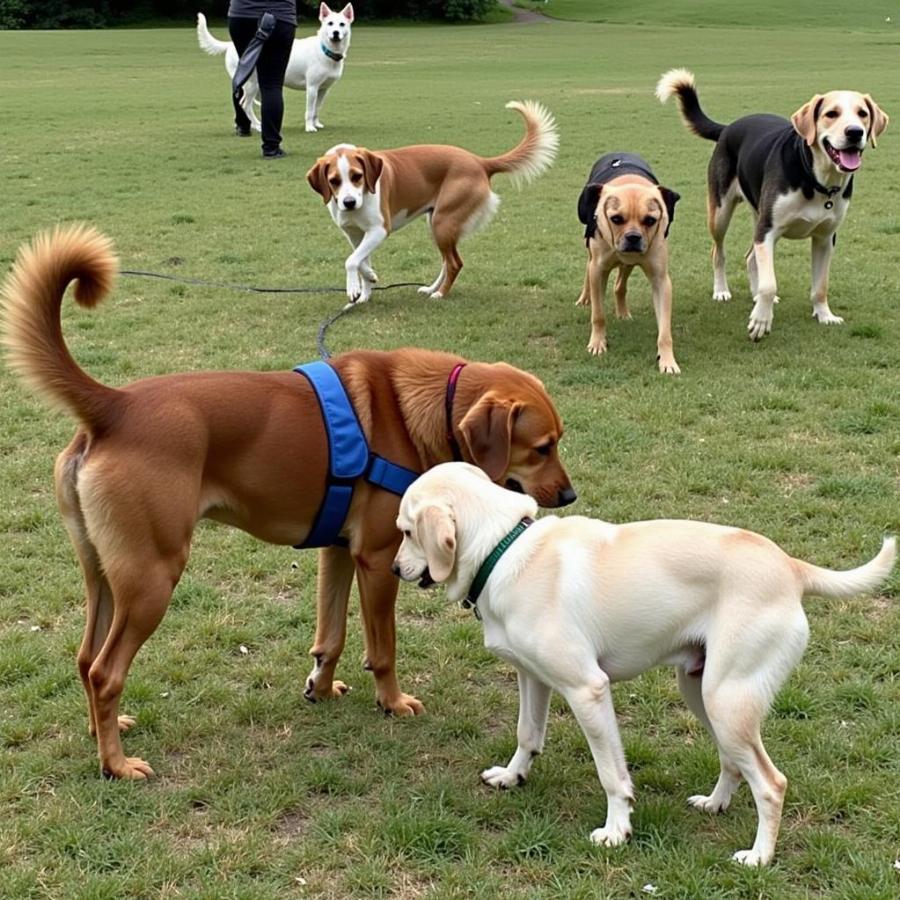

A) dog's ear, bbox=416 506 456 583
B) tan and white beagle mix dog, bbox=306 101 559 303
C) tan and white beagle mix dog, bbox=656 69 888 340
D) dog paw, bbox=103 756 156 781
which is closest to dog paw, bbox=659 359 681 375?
tan and white beagle mix dog, bbox=656 69 888 340

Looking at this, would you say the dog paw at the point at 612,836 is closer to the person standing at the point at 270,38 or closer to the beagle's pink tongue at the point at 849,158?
the beagle's pink tongue at the point at 849,158

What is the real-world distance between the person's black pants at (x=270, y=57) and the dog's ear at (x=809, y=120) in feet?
36.5

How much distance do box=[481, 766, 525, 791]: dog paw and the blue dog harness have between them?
1043 millimetres

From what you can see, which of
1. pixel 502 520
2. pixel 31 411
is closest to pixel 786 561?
pixel 502 520

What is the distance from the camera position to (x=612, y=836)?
3350 mm

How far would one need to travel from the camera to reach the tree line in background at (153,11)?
65312 millimetres

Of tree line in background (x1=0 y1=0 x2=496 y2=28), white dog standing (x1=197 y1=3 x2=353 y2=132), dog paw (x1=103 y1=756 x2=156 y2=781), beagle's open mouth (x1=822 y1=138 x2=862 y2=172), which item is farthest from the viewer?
tree line in background (x1=0 y1=0 x2=496 y2=28)

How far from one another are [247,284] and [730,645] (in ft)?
28.3

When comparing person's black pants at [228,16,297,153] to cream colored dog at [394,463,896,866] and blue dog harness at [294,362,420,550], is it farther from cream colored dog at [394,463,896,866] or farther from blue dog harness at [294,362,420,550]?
cream colored dog at [394,463,896,866]

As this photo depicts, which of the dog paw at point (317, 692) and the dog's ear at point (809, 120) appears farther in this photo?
the dog's ear at point (809, 120)

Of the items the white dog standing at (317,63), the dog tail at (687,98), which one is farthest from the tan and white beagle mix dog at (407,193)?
the white dog standing at (317,63)

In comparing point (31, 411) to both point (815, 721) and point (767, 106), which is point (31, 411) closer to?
point (815, 721)

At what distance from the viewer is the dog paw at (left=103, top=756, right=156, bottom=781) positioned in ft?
12.3

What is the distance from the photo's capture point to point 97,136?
71.2 feet
